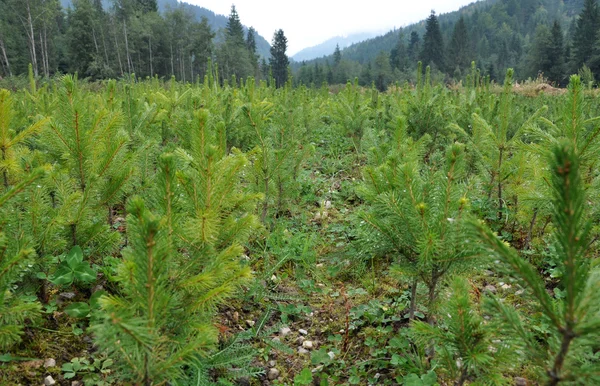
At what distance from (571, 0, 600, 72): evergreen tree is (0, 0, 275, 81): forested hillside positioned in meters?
45.3

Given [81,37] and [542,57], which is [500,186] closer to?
[81,37]

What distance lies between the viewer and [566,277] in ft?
3.62

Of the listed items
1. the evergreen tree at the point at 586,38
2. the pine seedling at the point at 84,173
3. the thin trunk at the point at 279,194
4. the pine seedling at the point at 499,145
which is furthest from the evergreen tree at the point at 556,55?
the pine seedling at the point at 84,173

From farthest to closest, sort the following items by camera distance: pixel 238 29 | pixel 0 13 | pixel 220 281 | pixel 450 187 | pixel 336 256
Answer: pixel 238 29 → pixel 0 13 → pixel 336 256 → pixel 450 187 → pixel 220 281

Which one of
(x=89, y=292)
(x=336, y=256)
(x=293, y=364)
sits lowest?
(x=293, y=364)

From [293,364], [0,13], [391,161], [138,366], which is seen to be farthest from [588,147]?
[0,13]

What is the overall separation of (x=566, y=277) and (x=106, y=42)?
58.0m

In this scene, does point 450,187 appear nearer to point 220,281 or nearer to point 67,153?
point 220,281

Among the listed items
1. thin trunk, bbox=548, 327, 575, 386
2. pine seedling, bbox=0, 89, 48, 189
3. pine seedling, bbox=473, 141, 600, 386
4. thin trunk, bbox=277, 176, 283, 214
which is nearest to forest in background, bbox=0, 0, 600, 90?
thin trunk, bbox=277, 176, 283, 214

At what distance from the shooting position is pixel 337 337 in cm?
259

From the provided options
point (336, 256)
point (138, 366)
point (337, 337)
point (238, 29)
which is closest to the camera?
point (138, 366)

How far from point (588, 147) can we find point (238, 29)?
78.0 m

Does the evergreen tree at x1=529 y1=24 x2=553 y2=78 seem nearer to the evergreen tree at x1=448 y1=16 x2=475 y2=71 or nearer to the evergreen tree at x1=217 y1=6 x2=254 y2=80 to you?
the evergreen tree at x1=448 y1=16 x2=475 y2=71

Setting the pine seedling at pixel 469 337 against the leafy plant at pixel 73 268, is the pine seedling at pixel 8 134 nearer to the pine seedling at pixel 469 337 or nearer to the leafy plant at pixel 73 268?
the leafy plant at pixel 73 268
